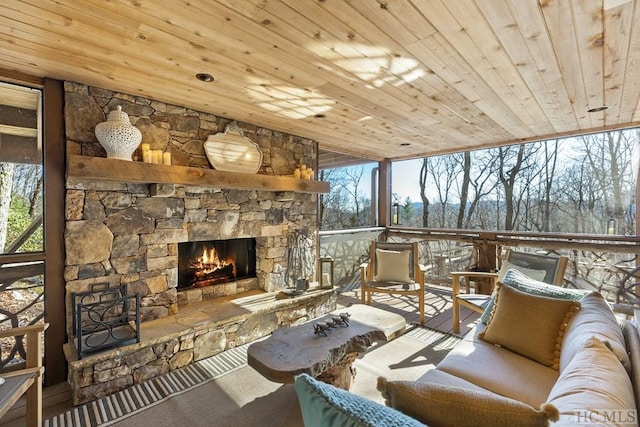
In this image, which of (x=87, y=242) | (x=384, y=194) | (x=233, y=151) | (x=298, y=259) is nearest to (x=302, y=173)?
(x=233, y=151)

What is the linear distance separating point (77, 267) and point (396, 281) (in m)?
3.36

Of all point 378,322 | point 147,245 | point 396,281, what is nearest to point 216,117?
point 147,245

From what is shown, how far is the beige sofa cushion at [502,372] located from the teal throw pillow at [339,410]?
1108 millimetres

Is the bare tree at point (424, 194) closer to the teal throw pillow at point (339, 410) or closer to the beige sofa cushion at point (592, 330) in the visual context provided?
the beige sofa cushion at point (592, 330)

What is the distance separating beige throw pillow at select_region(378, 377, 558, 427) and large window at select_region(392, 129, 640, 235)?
4.25 metres

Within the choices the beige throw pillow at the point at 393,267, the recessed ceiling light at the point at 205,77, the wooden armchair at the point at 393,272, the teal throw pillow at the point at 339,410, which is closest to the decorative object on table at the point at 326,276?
the wooden armchair at the point at 393,272

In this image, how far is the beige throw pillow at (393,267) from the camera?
3.99 meters

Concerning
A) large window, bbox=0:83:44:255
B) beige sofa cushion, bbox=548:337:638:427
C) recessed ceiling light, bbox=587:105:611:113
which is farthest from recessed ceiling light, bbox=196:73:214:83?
recessed ceiling light, bbox=587:105:611:113

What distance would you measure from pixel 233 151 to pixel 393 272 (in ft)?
8.32

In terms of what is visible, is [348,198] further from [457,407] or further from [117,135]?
[457,407]

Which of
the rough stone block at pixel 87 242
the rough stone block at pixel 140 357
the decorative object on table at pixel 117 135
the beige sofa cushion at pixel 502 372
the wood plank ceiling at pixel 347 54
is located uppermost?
the wood plank ceiling at pixel 347 54

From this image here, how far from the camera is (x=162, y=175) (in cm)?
259

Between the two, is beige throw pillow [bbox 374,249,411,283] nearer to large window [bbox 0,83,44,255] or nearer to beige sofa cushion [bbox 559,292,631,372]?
beige sofa cushion [bbox 559,292,631,372]

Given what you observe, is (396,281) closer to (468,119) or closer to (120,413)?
(468,119)
